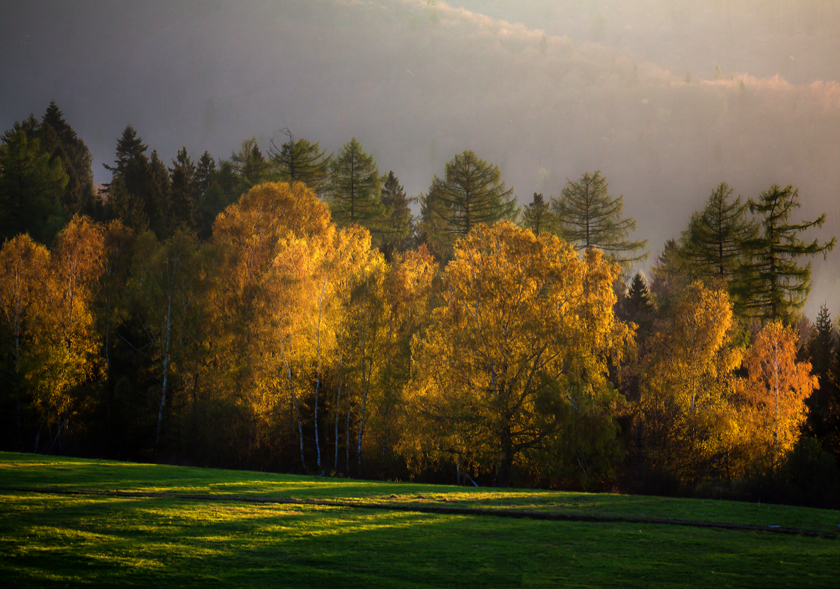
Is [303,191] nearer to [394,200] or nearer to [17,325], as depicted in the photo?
[17,325]

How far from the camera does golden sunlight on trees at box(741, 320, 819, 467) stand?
33062mm

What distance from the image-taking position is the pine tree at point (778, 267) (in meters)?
40.8

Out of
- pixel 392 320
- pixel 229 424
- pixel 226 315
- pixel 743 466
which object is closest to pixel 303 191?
pixel 226 315

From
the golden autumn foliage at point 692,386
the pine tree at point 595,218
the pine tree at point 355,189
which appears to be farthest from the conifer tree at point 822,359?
the pine tree at point 355,189

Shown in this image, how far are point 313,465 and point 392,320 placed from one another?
9.81 metres

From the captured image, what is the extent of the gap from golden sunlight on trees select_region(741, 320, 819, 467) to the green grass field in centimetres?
2255

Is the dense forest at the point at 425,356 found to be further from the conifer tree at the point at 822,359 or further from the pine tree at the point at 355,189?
the pine tree at the point at 355,189

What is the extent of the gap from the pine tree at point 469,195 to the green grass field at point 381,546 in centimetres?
4624

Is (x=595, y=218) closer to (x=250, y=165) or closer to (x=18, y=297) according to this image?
(x=250, y=165)

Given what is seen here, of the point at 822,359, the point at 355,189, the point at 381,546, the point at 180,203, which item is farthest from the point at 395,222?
the point at 381,546

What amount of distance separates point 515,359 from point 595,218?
106ft

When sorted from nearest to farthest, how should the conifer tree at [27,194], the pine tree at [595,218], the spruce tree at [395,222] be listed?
the conifer tree at [27,194]
the pine tree at [595,218]
the spruce tree at [395,222]

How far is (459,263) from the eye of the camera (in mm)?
30484

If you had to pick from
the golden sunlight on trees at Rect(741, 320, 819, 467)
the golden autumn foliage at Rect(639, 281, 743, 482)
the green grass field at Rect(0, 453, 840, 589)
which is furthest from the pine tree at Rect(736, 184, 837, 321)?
the green grass field at Rect(0, 453, 840, 589)
